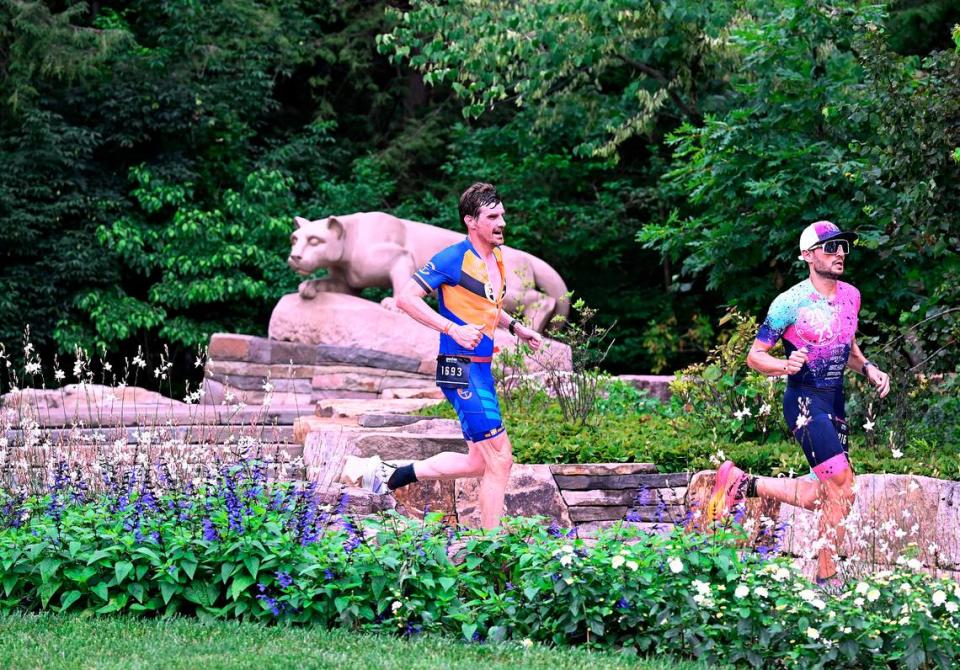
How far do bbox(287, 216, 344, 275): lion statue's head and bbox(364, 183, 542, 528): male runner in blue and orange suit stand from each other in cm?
784

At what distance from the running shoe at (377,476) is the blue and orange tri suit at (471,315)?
2.25 feet

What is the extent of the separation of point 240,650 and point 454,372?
1865mm

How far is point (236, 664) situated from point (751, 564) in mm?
2022

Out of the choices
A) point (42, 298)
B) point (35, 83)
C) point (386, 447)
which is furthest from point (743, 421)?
point (35, 83)

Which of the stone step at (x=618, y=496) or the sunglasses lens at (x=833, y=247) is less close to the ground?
the sunglasses lens at (x=833, y=247)

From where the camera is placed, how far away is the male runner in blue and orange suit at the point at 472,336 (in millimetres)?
5734

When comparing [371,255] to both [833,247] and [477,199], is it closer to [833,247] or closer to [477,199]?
[477,199]

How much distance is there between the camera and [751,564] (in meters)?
4.70

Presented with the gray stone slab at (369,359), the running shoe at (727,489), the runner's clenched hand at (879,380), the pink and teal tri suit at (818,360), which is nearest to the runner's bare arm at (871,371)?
the runner's clenched hand at (879,380)

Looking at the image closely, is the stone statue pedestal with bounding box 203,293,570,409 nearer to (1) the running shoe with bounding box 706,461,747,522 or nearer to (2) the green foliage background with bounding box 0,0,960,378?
(2) the green foliage background with bounding box 0,0,960,378

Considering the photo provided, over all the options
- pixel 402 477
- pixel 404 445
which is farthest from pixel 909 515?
pixel 404 445

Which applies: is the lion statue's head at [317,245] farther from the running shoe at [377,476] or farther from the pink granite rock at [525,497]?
the running shoe at [377,476]

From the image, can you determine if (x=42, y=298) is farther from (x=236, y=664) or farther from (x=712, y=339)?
(x=236, y=664)

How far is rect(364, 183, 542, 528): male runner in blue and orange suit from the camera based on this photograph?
5.73 m
